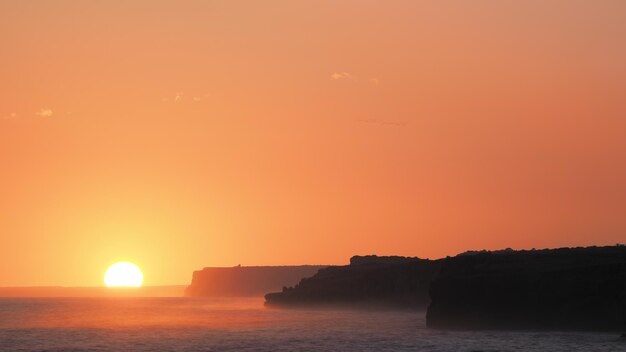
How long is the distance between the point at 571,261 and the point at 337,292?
280 feet

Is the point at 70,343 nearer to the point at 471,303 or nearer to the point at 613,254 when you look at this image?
the point at 471,303

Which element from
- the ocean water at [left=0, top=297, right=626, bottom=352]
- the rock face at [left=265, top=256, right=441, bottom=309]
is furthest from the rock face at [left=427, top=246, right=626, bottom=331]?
the rock face at [left=265, top=256, right=441, bottom=309]

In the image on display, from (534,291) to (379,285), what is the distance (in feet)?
263

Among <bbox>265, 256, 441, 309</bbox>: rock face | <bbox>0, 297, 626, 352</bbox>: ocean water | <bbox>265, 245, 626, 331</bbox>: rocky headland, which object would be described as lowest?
<bbox>0, 297, 626, 352</bbox>: ocean water

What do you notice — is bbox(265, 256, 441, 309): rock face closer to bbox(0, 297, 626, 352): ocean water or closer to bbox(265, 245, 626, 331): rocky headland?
bbox(0, 297, 626, 352): ocean water

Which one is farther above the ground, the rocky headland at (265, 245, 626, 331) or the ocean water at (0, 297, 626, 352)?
the rocky headland at (265, 245, 626, 331)

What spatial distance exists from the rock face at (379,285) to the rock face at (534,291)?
51.3 meters

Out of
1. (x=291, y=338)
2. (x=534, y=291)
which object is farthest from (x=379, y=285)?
(x=534, y=291)

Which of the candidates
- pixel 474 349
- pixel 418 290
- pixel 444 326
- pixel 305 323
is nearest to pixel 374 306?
pixel 418 290

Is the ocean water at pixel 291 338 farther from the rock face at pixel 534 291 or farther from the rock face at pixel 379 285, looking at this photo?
the rock face at pixel 379 285

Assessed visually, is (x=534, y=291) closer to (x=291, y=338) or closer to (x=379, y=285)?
(x=291, y=338)

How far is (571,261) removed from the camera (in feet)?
343

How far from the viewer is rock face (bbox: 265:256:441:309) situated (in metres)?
168

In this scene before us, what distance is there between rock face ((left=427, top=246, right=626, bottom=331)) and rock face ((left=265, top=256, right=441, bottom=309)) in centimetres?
5128
